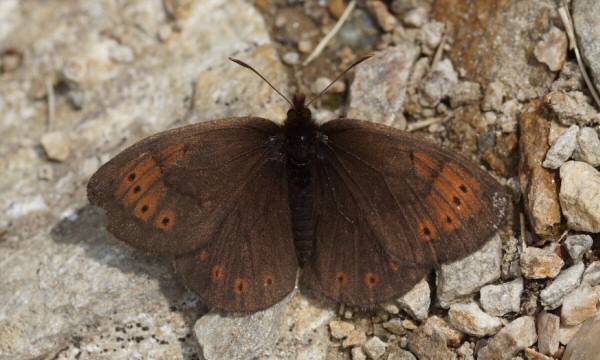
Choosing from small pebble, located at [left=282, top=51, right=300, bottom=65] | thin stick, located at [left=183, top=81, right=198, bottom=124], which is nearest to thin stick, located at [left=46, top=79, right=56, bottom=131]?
thin stick, located at [left=183, top=81, right=198, bottom=124]

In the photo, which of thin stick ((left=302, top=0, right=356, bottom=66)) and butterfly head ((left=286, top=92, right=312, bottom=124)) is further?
thin stick ((left=302, top=0, right=356, bottom=66))

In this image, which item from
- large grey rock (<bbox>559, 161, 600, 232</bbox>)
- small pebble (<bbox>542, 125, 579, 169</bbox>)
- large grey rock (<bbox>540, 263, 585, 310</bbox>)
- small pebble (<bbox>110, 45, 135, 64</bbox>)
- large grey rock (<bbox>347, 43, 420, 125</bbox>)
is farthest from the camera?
small pebble (<bbox>110, 45, 135, 64</bbox>)

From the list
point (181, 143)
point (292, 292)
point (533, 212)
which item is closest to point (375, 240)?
point (292, 292)

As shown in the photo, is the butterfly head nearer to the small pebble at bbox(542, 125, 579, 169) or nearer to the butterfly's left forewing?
the butterfly's left forewing

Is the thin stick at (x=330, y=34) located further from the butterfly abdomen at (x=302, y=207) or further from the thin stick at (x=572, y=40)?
the thin stick at (x=572, y=40)

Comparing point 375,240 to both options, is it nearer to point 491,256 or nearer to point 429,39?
point 491,256

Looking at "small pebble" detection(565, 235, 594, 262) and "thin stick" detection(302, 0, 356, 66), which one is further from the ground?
"thin stick" detection(302, 0, 356, 66)

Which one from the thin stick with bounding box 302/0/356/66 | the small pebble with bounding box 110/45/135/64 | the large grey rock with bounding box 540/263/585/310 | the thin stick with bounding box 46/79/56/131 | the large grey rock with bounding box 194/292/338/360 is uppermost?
the thin stick with bounding box 302/0/356/66
